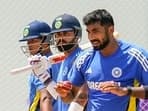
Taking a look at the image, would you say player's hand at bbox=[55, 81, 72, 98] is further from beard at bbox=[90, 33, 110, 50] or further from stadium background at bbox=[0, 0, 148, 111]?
stadium background at bbox=[0, 0, 148, 111]

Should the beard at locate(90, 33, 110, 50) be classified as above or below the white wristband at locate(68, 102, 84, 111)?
above

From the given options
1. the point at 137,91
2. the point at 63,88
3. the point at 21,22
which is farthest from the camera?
the point at 21,22

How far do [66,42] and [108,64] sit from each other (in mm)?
454

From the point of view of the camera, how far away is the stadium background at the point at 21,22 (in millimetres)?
4512

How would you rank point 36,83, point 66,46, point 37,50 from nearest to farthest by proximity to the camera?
1. point 66,46
2. point 37,50
3. point 36,83

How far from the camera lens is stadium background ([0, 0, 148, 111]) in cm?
451

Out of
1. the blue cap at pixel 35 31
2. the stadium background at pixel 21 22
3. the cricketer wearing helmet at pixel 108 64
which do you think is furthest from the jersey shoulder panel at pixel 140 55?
the stadium background at pixel 21 22

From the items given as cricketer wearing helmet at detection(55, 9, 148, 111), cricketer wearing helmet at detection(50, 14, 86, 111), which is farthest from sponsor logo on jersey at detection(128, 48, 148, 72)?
cricketer wearing helmet at detection(50, 14, 86, 111)

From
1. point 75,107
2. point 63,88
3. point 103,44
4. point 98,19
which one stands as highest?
point 98,19

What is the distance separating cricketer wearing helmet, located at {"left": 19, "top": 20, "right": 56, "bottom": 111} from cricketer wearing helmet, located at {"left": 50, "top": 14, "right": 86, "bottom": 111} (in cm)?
15

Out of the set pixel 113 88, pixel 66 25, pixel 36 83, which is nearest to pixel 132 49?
pixel 113 88

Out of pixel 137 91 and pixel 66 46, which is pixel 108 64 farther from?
pixel 66 46

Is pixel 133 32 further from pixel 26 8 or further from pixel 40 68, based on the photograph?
pixel 40 68

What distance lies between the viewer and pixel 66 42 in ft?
10.4
